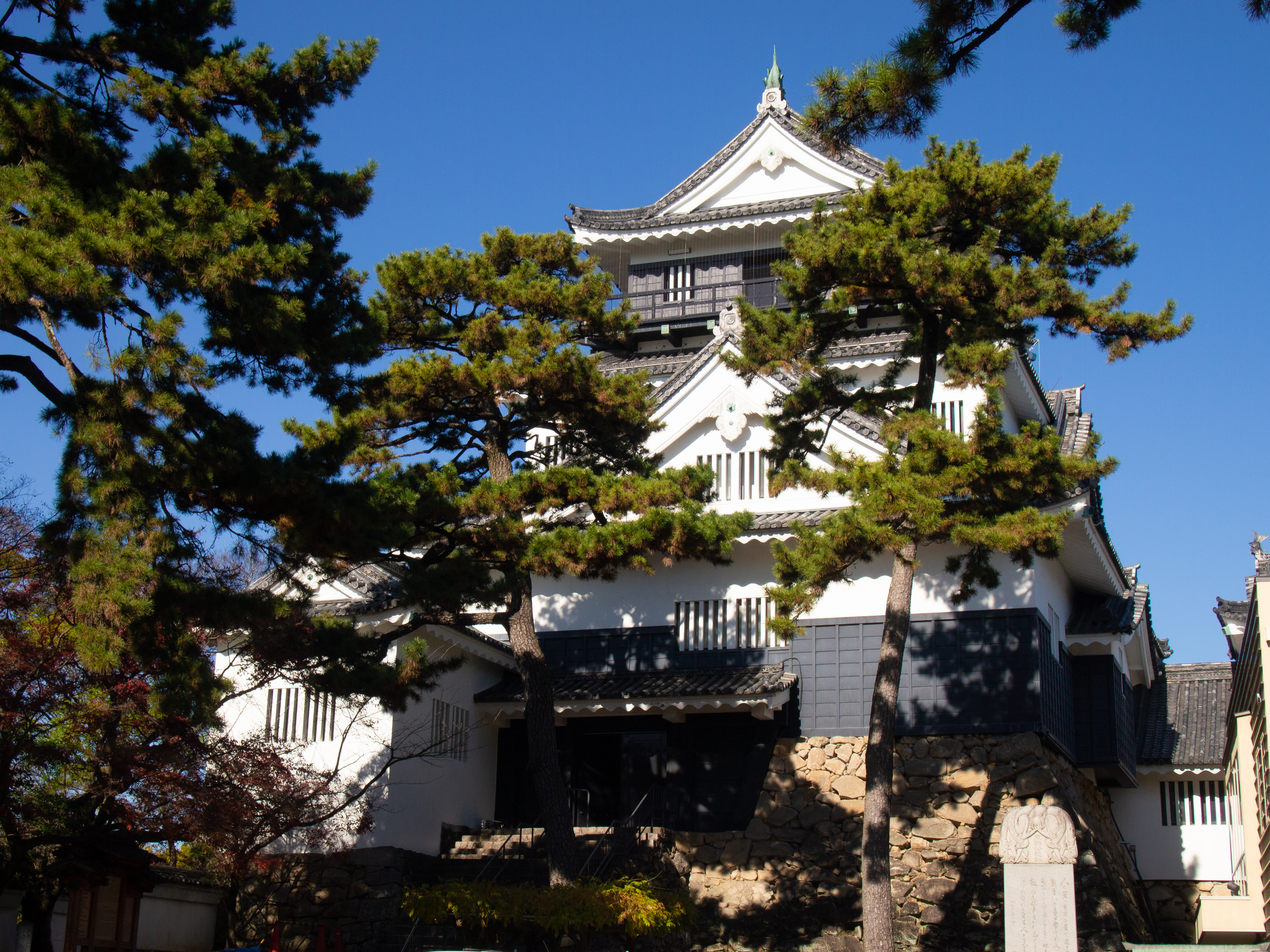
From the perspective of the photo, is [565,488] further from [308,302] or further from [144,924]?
[144,924]

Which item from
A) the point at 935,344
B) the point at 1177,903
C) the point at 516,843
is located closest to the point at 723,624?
the point at 516,843

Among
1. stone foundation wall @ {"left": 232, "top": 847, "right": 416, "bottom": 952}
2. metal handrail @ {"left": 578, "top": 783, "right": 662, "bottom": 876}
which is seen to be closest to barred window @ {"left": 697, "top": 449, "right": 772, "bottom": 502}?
metal handrail @ {"left": 578, "top": 783, "right": 662, "bottom": 876}

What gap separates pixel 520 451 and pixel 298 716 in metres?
4.98

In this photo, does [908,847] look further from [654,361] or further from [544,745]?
[654,361]

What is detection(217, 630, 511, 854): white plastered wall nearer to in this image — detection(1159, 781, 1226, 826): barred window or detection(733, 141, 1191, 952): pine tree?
detection(733, 141, 1191, 952): pine tree

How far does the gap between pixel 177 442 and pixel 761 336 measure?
683 cm

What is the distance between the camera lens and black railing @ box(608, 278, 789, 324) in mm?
23312

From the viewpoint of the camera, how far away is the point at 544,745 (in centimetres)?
1354

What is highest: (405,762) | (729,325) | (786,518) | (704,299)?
(704,299)

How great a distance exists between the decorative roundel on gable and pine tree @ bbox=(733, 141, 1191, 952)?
4.82 metres

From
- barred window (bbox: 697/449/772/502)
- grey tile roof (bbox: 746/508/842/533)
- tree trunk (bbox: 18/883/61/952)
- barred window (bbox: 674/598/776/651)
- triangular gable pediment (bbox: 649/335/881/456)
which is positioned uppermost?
triangular gable pediment (bbox: 649/335/881/456)

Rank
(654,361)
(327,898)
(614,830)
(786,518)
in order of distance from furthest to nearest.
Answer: (654,361) < (786,518) < (614,830) < (327,898)

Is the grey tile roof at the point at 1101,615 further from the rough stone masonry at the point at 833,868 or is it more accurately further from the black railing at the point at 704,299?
the black railing at the point at 704,299

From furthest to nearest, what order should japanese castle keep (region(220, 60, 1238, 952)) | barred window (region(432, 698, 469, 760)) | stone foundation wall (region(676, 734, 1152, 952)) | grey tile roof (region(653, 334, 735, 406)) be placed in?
grey tile roof (region(653, 334, 735, 406)), barred window (region(432, 698, 469, 760)), japanese castle keep (region(220, 60, 1238, 952)), stone foundation wall (region(676, 734, 1152, 952))
